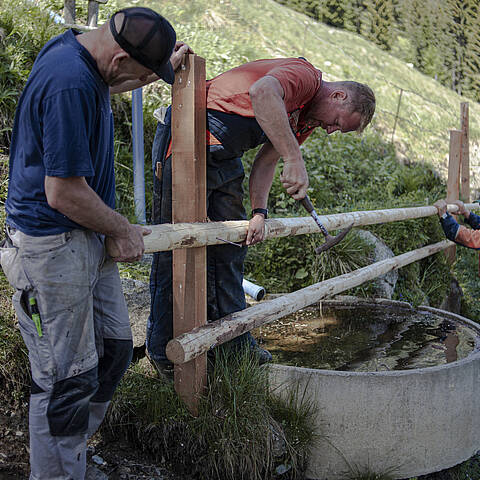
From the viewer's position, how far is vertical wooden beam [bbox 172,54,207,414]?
235 cm

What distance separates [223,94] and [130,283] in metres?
1.40

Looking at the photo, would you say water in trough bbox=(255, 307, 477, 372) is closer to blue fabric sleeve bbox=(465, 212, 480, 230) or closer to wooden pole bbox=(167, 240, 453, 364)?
wooden pole bbox=(167, 240, 453, 364)

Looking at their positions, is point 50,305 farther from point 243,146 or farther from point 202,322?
point 243,146

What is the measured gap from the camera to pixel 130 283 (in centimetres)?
329

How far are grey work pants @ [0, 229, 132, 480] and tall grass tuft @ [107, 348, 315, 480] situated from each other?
68cm

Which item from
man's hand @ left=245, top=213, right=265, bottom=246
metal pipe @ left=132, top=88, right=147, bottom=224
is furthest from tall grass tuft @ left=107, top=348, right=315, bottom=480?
metal pipe @ left=132, top=88, right=147, bottom=224

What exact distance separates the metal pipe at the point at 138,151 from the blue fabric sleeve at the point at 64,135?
2.73m

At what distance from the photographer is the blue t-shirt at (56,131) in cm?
151

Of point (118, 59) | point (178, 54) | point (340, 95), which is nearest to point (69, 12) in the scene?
point (178, 54)

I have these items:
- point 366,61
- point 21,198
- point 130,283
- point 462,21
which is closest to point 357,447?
point 130,283

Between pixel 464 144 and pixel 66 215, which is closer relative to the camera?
pixel 66 215

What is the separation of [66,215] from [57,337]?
398 mm

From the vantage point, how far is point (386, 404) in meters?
2.91

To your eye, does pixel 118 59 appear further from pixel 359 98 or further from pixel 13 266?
pixel 359 98
